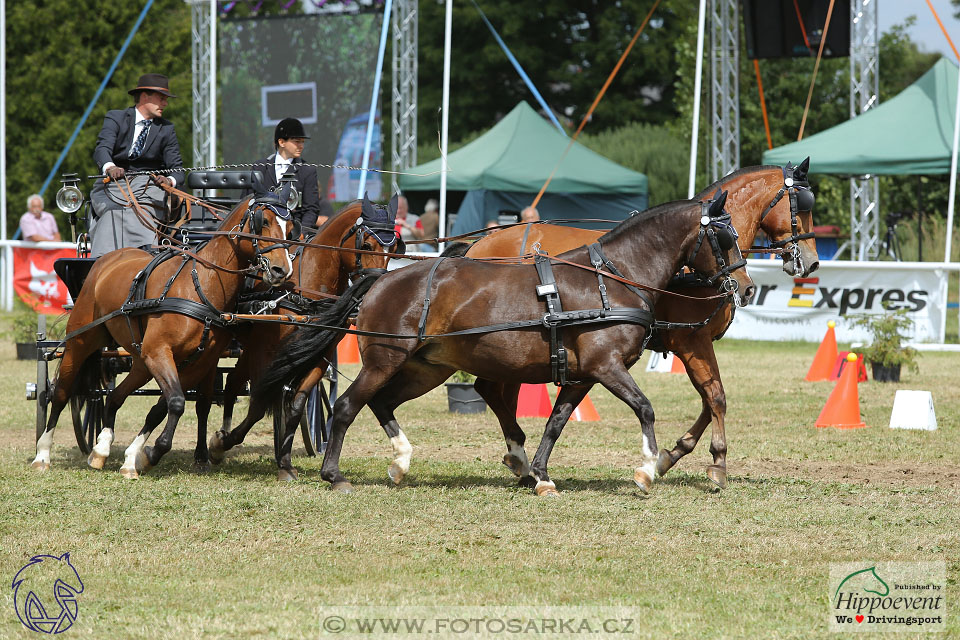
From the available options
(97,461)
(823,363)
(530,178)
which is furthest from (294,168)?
(530,178)

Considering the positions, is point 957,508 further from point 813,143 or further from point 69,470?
point 813,143

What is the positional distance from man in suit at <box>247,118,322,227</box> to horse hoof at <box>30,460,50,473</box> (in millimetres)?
2546

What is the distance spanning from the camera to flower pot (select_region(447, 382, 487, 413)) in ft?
37.8

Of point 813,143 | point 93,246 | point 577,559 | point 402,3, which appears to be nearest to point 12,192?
point 402,3

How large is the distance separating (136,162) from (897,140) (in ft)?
43.2

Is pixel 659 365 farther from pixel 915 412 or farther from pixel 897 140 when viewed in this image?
pixel 897 140

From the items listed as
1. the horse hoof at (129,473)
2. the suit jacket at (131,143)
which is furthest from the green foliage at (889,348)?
the horse hoof at (129,473)

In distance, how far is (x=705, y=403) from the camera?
781 cm

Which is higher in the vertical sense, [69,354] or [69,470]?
[69,354]

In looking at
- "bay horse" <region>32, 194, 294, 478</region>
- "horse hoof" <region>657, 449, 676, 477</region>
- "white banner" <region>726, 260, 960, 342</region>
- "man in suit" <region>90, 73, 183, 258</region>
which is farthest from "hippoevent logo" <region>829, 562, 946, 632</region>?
"white banner" <region>726, 260, 960, 342</region>

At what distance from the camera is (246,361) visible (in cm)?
847

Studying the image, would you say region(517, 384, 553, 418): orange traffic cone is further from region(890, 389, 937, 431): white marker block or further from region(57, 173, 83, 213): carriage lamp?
region(57, 173, 83, 213): carriage lamp

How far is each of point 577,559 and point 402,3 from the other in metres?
17.8

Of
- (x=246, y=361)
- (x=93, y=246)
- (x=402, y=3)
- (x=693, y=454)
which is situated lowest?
(x=693, y=454)
